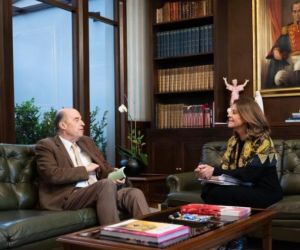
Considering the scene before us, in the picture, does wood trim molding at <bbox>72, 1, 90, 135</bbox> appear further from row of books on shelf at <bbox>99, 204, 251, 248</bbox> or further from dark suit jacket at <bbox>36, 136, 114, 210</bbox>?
row of books on shelf at <bbox>99, 204, 251, 248</bbox>

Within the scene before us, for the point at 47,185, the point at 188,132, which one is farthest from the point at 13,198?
the point at 188,132

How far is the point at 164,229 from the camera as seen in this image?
1.71 metres

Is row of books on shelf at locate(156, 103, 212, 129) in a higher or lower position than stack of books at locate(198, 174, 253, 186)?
higher

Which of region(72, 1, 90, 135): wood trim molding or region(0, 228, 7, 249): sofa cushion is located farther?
region(72, 1, 90, 135): wood trim molding

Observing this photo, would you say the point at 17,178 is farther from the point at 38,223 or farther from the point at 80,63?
the point at 80,63

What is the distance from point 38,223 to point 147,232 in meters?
0.90

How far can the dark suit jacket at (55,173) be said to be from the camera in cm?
282

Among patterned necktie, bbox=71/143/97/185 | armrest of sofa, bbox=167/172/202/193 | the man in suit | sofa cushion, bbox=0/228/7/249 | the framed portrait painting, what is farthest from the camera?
the framed portrait painting

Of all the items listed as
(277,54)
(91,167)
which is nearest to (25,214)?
(91,167)

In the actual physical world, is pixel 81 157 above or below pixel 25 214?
above

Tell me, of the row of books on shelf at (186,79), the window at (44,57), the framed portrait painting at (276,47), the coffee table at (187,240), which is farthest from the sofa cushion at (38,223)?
the framed portrait painting at (276,47)

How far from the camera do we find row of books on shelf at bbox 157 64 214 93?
15.4 feet

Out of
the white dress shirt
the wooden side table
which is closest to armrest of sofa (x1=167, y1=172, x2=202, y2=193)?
the white dress shirt

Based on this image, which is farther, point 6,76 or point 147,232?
point 6,76
